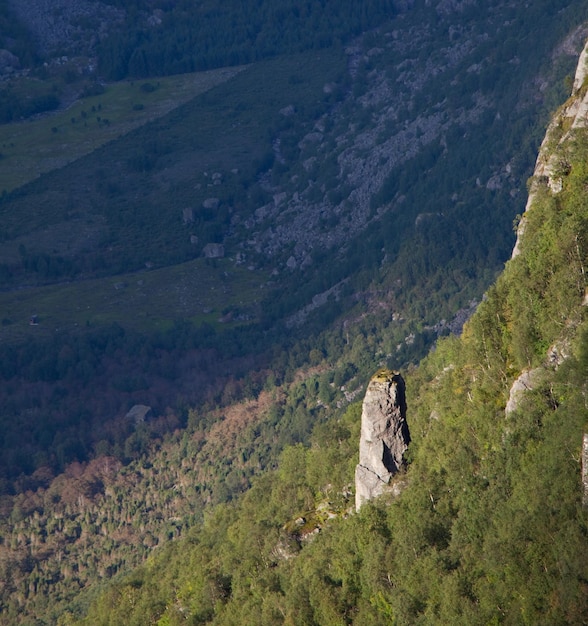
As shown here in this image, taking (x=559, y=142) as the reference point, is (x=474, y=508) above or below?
below

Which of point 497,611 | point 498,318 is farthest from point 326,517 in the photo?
point 497,611

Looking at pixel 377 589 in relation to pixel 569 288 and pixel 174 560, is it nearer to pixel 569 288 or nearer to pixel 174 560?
pixel 569 288

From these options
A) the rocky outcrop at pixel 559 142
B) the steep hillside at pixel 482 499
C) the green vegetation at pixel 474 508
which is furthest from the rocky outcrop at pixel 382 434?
the rocky outcrop at pixel 559 142

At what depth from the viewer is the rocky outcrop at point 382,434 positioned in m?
126

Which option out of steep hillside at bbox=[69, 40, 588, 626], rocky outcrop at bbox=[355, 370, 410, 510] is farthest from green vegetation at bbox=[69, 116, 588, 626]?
rocky outcrop at bbox=[355, 370, 410, 510]

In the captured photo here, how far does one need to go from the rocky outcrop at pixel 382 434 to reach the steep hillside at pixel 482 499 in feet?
5.35

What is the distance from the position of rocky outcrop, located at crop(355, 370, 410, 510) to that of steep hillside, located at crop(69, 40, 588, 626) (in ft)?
5.35

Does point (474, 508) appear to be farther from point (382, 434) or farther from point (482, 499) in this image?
point (382, 434)

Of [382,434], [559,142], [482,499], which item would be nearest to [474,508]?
[482,499]

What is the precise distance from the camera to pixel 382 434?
126750 mm

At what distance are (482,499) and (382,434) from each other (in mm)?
11816

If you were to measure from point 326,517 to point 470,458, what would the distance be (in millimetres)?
22123

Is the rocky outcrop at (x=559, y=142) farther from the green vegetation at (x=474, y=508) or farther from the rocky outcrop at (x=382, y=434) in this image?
the rocky outcrop at (x=382, y=434)

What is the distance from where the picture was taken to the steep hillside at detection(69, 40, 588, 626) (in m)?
108
